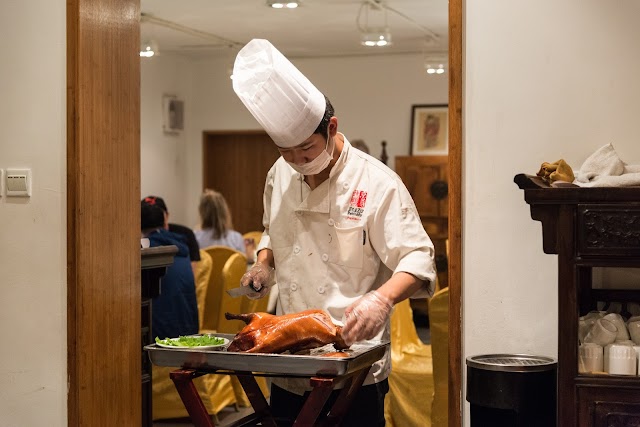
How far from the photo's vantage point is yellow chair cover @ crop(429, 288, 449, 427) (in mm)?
3893

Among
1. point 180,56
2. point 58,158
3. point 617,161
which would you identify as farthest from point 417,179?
point 617,161

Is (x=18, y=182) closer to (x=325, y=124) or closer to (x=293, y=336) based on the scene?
(x=325, y=124)

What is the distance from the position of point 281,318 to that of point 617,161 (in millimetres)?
941

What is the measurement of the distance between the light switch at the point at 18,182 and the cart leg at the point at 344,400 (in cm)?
157

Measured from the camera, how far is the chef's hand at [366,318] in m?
2.08

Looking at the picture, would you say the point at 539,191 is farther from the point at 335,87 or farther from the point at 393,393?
the point at 335,87

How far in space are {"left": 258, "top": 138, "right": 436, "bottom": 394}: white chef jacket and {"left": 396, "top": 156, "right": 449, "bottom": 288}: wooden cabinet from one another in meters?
6.69

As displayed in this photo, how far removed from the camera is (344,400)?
224 centimetres

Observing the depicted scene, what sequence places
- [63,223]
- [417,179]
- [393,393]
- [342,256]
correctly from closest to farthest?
[342,256]
[63,223]
[393,393]
[417,179]

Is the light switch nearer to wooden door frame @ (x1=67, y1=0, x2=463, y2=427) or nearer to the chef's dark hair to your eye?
wooden door frame @ (x1=67, y1=0, x2=463, y2=427)

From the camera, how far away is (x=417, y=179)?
30.6 feet

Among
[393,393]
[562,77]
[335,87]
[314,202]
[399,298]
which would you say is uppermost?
[335,87]

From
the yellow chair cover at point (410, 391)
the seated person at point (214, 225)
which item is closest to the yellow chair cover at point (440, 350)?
the yellow chair cover at point (410, 391)

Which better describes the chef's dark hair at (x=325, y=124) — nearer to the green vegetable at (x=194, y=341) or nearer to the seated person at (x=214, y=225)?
the green vegetable at (x=194, y=341)
